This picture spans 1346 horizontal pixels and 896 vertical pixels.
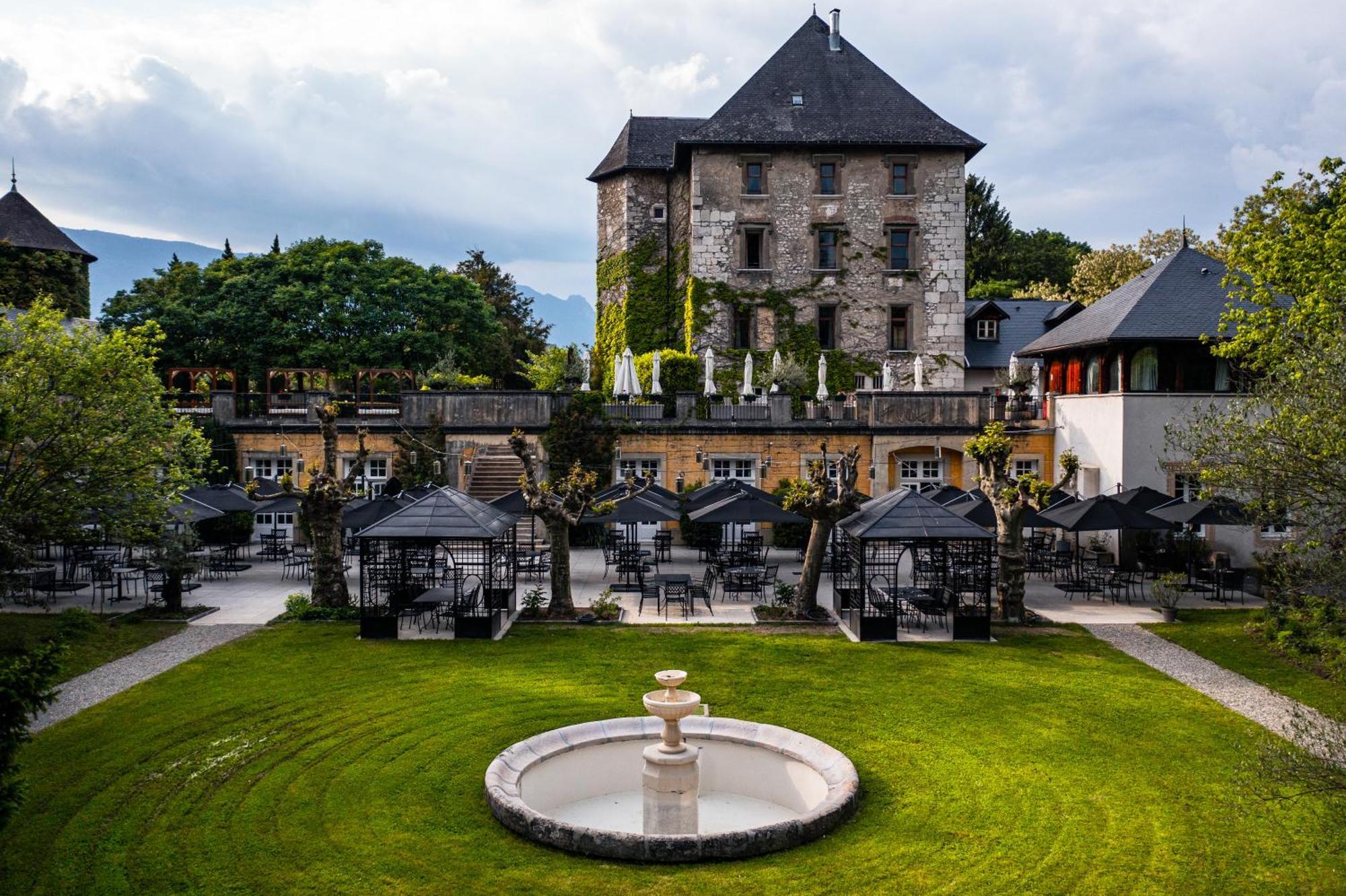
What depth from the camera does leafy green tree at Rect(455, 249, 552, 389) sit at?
5812cm

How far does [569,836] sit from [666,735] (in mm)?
1723

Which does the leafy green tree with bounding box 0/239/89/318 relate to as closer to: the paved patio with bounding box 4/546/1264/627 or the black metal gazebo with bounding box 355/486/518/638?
the paved patio with bounding box 4/546/1264/627

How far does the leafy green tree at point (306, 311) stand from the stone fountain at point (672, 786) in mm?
36821

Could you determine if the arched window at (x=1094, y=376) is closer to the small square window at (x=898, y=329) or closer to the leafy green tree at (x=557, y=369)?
the small square window at (x=898, y=329)

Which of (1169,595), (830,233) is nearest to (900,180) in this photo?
(830,233)

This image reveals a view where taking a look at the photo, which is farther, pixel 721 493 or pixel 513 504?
pixel 721 493

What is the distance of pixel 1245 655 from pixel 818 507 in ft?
26.6

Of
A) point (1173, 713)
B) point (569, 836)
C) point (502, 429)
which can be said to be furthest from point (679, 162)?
point (569, 836)

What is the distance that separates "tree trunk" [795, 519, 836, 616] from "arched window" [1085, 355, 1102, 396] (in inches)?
530

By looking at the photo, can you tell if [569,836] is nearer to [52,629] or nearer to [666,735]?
[666,735]

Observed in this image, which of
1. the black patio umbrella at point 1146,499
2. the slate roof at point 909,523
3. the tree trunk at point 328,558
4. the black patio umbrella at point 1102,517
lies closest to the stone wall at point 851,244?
the black patio umbrella at point 1146,499

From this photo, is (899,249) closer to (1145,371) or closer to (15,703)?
(1145,371)

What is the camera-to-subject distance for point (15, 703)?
839 cm

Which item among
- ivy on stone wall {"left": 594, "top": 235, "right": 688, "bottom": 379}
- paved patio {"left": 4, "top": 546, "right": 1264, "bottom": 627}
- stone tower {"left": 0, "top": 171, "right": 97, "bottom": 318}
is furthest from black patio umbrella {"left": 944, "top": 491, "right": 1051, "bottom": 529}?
stone tower {"left": 0, "top": 171, "right": 97, "bottom": 318}
